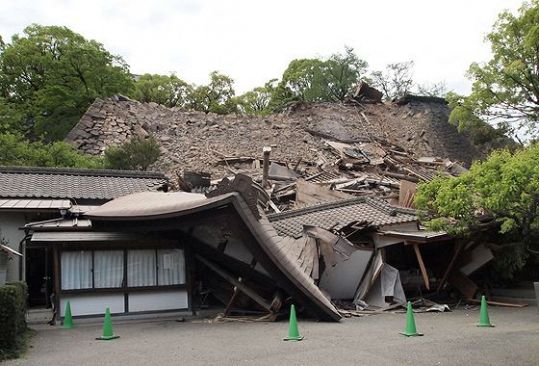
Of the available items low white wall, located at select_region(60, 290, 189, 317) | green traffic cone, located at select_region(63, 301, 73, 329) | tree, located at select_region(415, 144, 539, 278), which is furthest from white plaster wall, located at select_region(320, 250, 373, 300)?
green traffic cone, located at select_region(63, 301, 73, 329)

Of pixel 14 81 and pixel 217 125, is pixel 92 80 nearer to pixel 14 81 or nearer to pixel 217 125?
pixel 14 81

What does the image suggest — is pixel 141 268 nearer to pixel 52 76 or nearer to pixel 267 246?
pixel 267 246

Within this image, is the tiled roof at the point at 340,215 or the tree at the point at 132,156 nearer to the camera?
the tiled roof at the point at 340,215

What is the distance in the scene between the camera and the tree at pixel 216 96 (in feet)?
145

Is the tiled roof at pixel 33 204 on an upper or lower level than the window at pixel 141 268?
upper

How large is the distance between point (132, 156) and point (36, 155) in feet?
13.2

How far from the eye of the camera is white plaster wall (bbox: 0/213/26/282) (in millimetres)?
12953

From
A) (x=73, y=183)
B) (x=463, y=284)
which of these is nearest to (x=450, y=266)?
(x=463, y=284)

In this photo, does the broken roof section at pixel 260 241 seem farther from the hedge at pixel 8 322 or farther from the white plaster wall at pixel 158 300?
the hedge at pixel 8 322

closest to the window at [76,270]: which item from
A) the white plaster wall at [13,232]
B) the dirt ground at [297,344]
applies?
the dirt ground at [297,344]

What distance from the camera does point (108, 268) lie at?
12188mm

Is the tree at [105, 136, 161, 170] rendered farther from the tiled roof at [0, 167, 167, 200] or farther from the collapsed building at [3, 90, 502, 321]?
the tiled roof at [0, 167, 167, 200]

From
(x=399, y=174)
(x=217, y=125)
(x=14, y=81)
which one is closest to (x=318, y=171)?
(x=399, y=174)

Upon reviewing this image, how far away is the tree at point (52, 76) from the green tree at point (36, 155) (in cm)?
1022
